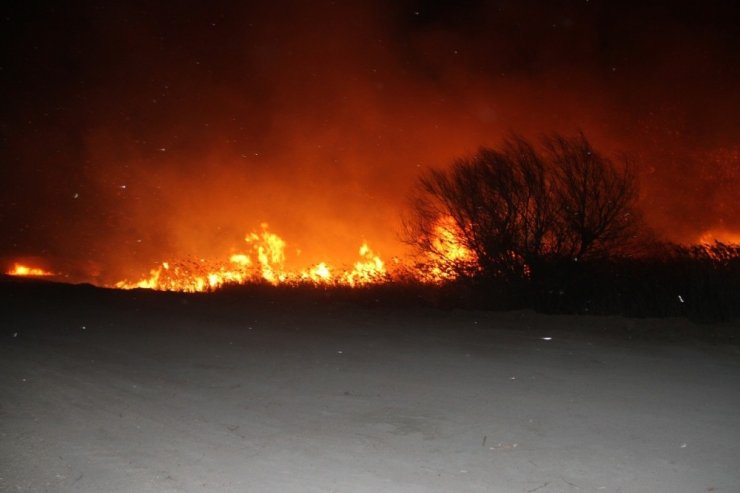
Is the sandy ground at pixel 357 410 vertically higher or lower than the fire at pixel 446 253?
lower

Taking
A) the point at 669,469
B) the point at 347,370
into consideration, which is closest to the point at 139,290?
the point at 347,370

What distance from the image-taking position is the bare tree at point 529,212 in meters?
14.7

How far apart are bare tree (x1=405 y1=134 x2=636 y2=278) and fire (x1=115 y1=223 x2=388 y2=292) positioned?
366cm

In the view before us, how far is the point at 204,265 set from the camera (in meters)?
24.5

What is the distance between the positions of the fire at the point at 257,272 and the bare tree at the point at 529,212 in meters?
3.66

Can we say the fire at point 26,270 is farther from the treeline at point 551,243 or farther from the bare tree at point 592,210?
the bare tree at point 592,210

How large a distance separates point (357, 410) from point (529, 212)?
31.0 feet

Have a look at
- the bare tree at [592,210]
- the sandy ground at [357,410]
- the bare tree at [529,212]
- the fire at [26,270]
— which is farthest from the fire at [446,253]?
the fire at [26,270]

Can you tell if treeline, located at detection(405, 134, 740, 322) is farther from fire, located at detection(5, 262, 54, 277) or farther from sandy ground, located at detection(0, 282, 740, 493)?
fire, located at detection(5, 262, 54, 277)

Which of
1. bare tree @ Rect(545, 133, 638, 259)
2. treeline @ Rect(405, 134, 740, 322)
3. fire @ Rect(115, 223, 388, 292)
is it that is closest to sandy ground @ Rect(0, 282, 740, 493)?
treeline @ Rect(405, 134, 740, 322)

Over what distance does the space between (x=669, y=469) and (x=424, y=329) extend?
20.7ft

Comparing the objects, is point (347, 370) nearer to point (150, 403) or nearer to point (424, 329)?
point (150, 403)

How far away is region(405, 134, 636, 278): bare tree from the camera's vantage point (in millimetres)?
14719

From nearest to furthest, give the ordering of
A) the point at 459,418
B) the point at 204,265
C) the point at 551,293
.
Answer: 1. the point at 459,418
2. the point at 551,293
3. the point at 204,265
